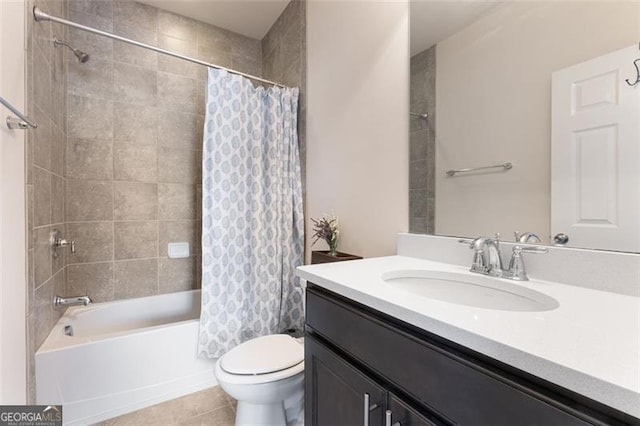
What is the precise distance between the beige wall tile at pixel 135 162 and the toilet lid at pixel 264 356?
157 centimetres

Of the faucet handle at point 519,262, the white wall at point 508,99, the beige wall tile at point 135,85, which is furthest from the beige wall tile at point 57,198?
the faucet handle at point 519,262

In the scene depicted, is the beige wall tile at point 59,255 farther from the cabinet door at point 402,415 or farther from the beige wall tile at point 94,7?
the cabinet door at point 402,415

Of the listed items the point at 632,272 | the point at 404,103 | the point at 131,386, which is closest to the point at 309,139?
the point at 404,103

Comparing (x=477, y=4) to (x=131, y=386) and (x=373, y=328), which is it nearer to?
(x=373, y=328)

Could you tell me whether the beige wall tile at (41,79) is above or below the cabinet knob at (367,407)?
above

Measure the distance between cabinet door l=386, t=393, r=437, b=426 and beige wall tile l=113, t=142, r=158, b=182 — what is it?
2250mm

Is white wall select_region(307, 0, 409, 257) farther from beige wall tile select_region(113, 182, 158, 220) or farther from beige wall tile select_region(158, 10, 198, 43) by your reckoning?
beige wall tile select_region(113, 182, 158, 220)

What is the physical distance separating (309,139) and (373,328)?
1.55m

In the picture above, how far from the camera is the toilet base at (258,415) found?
126 centimetres

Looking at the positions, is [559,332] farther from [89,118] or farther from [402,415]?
[89,118]

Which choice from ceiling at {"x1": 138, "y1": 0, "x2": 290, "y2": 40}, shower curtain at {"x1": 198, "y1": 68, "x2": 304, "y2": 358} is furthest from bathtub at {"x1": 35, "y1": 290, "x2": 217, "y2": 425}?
ceiling at {"x1": 138, "y1": 0, "x2": 290, "y2": 40}

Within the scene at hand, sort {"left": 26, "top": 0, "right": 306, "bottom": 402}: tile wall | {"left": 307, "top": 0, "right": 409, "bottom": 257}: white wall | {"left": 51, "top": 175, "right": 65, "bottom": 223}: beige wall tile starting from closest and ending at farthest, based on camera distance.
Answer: {"left": 307, "top": 0, "right": 409, "bottom": 257}: white wall
{"left": 51, "top": 175, "right": 65, "bottom": 223}: beige wall tile
{"left": 26, "top": 0, "right": 306, "bottom": 402}: tile wall

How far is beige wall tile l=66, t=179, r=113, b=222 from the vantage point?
1908 mm

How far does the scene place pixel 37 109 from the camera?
132cm
